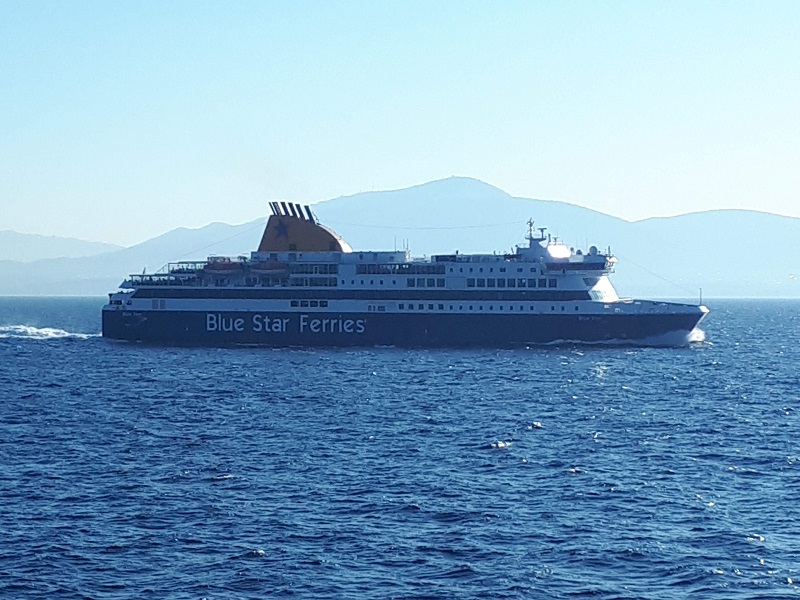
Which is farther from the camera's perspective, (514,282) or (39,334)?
(39,334)

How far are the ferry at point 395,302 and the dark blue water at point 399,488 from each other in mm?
18898

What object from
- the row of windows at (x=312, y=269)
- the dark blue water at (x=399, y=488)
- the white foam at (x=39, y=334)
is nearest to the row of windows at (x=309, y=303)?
the row of windows at (x=312, y=269)

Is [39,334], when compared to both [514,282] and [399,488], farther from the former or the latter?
[399,488]

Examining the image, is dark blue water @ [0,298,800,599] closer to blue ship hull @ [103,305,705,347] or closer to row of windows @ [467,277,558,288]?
blue ship hull @ [103,305,705,347]

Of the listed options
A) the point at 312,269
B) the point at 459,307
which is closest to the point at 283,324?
the point at 312,269

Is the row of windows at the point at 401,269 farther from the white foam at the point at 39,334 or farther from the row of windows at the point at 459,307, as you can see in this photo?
the white foam at the point at 39,334

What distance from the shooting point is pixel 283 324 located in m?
91.8

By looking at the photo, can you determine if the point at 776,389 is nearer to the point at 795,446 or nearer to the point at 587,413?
the point at 587,413

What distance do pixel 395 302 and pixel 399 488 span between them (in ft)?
178

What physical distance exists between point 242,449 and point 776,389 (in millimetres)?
38698

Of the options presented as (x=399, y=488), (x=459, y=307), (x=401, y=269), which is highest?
(x=401, y=269)

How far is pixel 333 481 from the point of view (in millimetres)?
37312

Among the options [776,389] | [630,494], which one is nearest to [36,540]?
[630,494]

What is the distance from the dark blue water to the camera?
26969 mm
